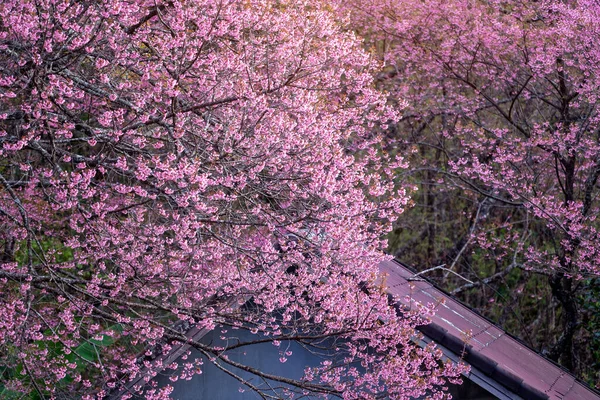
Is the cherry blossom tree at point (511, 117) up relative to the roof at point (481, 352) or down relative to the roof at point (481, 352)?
up

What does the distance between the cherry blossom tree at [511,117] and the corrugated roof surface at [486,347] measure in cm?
192

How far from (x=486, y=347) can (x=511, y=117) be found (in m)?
6.38

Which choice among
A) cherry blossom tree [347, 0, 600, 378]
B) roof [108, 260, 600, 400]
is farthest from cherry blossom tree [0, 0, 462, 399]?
cherry blossom tree [347, 0, 600, 378]

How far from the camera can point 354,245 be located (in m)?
6.72

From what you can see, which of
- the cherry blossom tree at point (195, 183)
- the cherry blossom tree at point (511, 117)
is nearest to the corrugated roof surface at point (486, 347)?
the cherry blossom tree at point (195, 183)

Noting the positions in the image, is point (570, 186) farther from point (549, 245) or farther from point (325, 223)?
point (325, 223)

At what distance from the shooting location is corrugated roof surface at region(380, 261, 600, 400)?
5.75m

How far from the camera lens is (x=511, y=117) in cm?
1180

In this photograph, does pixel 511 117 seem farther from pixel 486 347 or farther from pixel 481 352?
pixel 481 352

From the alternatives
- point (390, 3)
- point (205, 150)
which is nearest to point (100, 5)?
point (205, 150)

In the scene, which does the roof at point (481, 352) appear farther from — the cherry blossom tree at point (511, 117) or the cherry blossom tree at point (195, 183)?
the cherry blossom tree at point (511, 117)

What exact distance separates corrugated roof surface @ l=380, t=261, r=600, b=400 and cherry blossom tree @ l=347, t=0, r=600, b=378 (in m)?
1.92

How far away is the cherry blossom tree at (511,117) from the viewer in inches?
380

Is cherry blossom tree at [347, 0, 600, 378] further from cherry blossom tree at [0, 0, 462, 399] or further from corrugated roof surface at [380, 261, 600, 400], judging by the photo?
cherry blossom tree at [0, 0, 462, 399]
